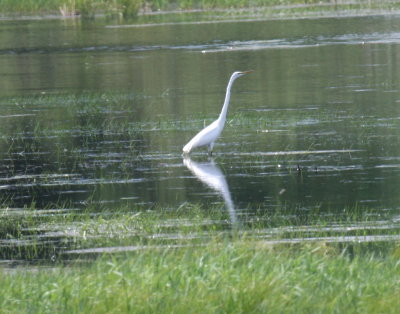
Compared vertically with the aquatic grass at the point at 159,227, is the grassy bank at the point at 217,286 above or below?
above

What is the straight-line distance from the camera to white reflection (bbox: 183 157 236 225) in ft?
45.4

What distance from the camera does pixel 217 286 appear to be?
27.1 feet

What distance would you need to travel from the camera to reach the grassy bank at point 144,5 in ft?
197

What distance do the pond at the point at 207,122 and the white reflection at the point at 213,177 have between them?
0.03 metres

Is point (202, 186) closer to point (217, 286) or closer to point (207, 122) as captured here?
point (207, 122)

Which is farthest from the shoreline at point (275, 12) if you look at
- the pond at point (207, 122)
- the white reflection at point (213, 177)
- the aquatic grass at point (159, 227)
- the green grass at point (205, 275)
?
the green grass at point (205, 275)

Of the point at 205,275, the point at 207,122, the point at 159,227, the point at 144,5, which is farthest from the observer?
the point at 144,5

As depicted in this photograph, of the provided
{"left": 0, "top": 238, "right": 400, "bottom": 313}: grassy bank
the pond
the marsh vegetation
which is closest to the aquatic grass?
the marsh vegetation

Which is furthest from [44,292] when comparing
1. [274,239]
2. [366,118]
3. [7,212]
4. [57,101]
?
[57,101]

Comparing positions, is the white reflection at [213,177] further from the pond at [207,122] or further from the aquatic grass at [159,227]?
the aquatic grass at [159,227]

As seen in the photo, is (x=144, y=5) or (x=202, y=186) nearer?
(x=202, y=186)

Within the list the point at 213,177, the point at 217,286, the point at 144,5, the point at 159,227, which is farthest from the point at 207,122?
the point at 144,5

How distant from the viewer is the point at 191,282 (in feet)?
27.5

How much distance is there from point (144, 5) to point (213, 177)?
165 feet
